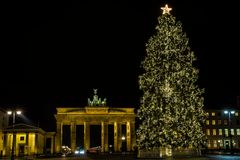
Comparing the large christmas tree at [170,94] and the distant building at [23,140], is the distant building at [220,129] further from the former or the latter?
the large christmas tree at [170,94]

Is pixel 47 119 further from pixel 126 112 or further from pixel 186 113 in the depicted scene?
pixel 186 113

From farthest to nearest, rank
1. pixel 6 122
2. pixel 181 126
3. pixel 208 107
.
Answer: pixel 208 107
pixel 6 122
pixel 181 126

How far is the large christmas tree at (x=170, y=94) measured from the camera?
139 feet

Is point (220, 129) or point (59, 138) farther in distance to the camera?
point (220, 129)

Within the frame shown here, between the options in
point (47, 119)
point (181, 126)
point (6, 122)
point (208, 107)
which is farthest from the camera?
point (47, 119)

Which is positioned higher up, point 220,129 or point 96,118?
point 96,118

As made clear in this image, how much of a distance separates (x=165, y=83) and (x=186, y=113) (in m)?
3.99

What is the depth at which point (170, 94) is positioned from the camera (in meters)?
43.4

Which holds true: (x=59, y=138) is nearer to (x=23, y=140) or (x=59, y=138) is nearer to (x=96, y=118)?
(x=23, y=140)

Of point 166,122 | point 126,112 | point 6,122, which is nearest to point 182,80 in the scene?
point 166,122

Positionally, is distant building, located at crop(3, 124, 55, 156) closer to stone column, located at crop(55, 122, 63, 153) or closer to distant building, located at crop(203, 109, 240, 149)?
stone column, located at crop(55, 122, 63, 153)

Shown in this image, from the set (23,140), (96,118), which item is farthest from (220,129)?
(23,140)

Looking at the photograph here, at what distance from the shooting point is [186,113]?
140 ft

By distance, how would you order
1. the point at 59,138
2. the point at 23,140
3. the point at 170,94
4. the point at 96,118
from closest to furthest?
the point at 170,94 → the point at 23,140 → the point at 96,118 → the point at 59,138
